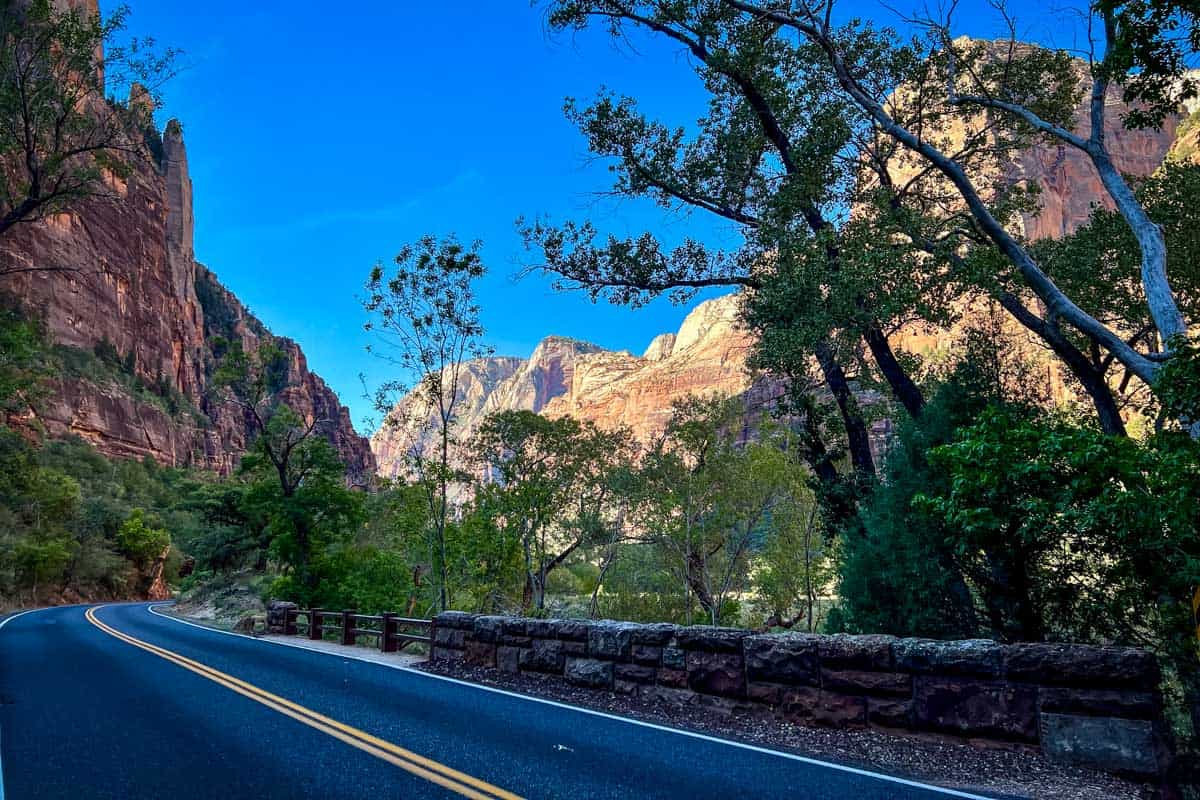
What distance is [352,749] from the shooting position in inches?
225

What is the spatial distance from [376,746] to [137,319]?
11715 centimetres

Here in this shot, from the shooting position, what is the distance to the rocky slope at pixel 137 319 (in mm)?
78250

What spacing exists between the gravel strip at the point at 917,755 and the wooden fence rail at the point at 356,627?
21.6 ft

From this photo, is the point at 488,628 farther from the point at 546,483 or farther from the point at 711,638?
the point at 546,483

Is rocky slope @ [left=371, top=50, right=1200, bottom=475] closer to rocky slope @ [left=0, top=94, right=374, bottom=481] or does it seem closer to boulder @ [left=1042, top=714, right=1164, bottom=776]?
boulder @ [left=1042, top=714, right=1164, bottom=776]

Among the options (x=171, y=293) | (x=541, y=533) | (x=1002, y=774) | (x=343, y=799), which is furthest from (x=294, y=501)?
(x=171, y=293)

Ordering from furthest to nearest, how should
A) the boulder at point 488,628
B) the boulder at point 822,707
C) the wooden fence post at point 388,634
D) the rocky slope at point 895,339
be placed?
the rocky slope at point 895,339
the wooden fence post at point 388,634
the boulder at point 488,628
the boulder at point 822,707

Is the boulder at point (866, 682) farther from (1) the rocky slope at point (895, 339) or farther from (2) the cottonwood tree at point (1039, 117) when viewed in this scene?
(1) the rocky slope at point (895, 339)

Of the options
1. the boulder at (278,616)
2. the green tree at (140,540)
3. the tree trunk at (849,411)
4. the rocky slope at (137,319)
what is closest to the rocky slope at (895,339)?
the tree trunk at (849,411)

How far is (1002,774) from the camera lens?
202 inches

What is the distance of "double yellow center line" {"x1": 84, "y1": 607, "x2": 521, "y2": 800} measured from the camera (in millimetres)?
4605

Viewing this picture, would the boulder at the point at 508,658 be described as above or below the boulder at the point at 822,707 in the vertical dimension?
below

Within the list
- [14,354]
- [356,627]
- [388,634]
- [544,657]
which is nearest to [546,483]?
[356,627]

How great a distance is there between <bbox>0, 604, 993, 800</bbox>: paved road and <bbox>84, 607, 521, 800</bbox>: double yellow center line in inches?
0.7
